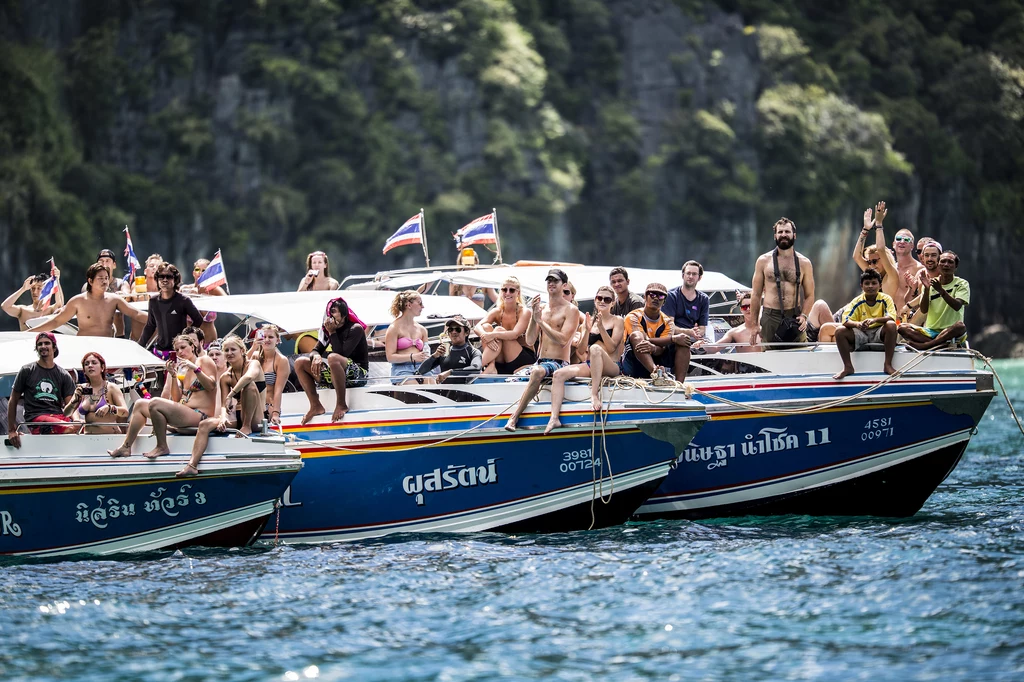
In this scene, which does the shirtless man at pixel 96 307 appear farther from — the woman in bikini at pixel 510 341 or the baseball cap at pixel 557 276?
the baseball cap at pixel 557 276

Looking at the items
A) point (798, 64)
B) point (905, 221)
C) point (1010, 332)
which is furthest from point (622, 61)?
point (1010, 332)

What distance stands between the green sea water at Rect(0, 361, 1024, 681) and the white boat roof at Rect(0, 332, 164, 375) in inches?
75.9

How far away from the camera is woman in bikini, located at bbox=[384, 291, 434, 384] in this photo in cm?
1326

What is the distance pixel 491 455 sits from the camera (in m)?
12.1

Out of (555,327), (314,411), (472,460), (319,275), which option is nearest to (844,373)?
(555,327)

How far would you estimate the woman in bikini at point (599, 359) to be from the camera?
12.0 meters

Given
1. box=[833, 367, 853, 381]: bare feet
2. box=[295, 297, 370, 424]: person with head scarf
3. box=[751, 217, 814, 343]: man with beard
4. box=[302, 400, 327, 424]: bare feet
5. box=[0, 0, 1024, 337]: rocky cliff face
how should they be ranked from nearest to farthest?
box=[295, 297, 370, 424]: person with head scarf
box=[302, 400, 327, 424]: bare feet
box=[833, 367, 853, 381]: bare feet
box=[751, 217, 814, 343]: man with beard
box=[0, 0, 1024, 337]: rocky cliff face

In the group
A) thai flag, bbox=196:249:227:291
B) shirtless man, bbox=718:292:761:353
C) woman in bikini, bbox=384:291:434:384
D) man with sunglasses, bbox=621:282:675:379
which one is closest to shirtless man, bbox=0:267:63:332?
thai flag, bbox=196:249:227:291

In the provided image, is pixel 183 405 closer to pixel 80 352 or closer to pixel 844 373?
pixel 80 352

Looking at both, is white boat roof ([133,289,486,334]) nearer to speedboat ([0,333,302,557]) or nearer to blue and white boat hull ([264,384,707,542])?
blue and white boat hull ([264,384,707,542])

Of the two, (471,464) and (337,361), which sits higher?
(337,361)

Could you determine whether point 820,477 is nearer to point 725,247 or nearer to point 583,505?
point 583,505

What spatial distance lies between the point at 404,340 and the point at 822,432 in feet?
13.7

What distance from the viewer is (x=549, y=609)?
9.66 meters
